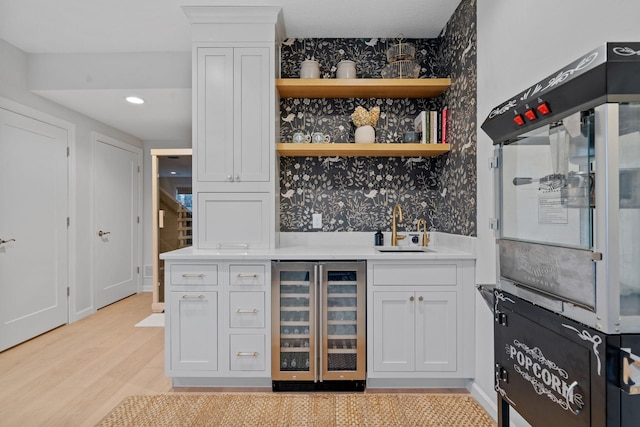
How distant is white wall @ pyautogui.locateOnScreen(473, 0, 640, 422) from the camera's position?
1.24m

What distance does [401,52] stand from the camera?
2721mm

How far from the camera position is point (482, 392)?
2152mm

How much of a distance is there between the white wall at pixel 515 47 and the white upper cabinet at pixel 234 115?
4.65 ft

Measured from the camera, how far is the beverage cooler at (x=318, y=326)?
230cm

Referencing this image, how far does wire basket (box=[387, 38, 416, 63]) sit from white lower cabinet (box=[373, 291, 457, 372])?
69.2 inches

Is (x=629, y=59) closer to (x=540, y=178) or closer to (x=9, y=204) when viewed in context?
(x=540, y=178)

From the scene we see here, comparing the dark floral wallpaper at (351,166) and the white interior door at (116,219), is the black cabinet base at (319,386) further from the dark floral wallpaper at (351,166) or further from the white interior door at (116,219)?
the white interior door at (116,219)

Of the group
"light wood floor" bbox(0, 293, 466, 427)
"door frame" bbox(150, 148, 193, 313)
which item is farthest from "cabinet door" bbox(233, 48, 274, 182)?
"door frame" bbox(150, 148, 193, 313)

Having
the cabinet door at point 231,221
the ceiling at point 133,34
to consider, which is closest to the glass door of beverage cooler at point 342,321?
the cabinet door at point 231,221

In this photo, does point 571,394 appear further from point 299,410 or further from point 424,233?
point 424,233

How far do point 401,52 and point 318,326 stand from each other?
211 cm

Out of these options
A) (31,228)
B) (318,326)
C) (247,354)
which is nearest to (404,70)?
(318,326)

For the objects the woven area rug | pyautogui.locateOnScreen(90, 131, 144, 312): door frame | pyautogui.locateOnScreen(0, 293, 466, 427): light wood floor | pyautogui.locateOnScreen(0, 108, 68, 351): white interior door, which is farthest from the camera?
pyautogui.locateOnScreen(90, 131, 144, 312): door frame

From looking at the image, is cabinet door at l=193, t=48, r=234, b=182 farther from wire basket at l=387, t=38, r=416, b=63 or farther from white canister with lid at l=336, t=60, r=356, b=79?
wire basket at l=387, t=38, r=416, b=63
